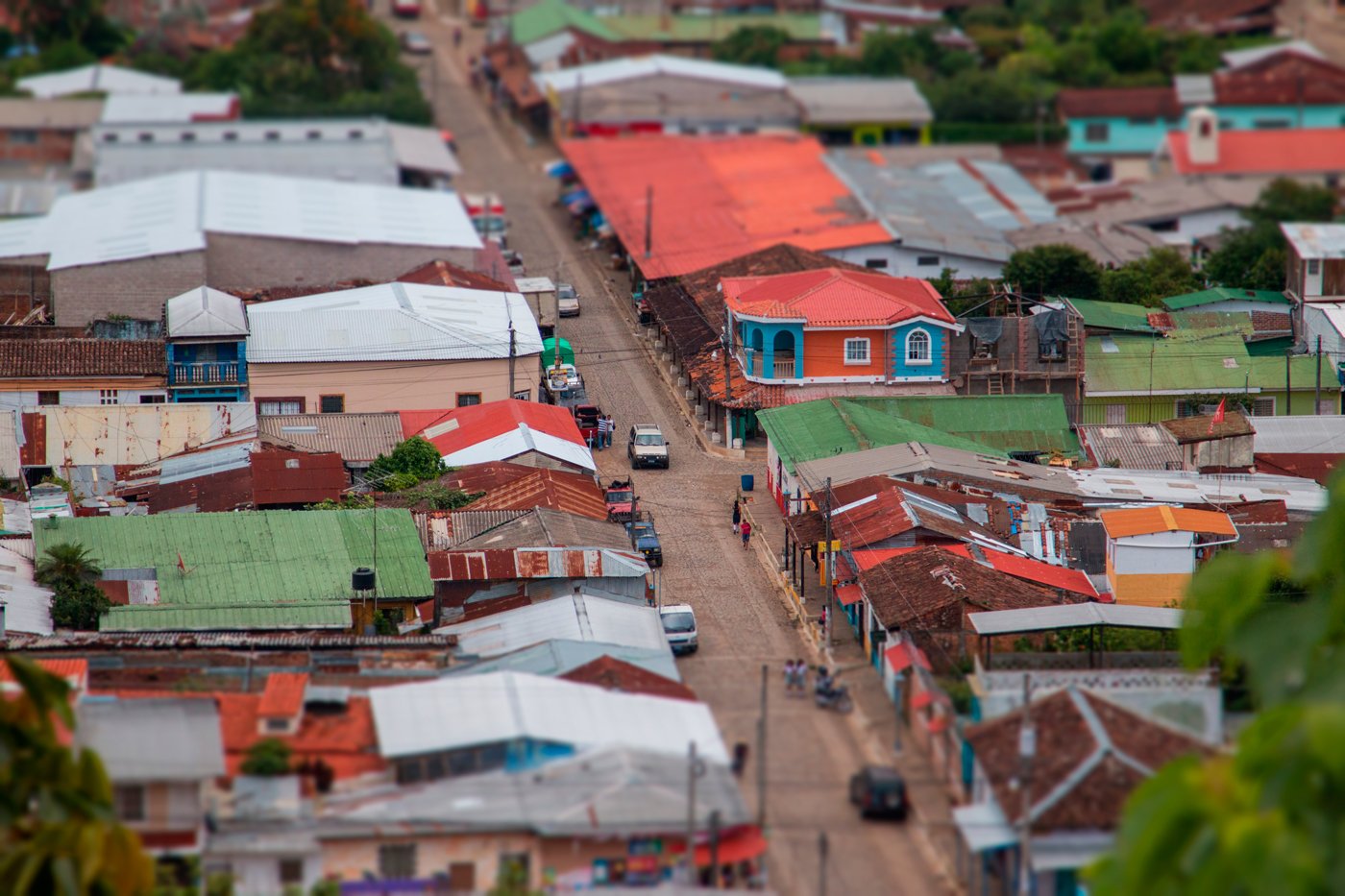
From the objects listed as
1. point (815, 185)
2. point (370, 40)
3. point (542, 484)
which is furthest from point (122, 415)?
point (370, 40)

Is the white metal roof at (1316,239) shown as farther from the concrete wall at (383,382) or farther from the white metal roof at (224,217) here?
the white metal roof at (224,217)

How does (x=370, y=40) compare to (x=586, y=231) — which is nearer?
(x=586, y=231)

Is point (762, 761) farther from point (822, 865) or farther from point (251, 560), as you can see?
point (251, 560)

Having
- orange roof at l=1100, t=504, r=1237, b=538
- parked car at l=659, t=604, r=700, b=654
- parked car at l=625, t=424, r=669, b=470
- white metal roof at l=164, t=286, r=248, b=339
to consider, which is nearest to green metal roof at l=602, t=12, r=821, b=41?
white metal roof at l=164, t=286, r=248, b=339

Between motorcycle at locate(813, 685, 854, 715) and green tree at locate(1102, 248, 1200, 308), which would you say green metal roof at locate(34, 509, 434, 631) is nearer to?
motorcycle at locate(813, 685, 854, 715)

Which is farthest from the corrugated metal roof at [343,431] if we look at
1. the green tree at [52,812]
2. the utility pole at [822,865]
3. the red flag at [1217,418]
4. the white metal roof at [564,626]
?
the green tree at [52,812]

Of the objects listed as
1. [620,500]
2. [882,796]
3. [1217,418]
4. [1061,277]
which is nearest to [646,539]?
[620,500]

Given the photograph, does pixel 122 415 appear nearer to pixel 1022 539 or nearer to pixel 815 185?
pixel 1022 539
